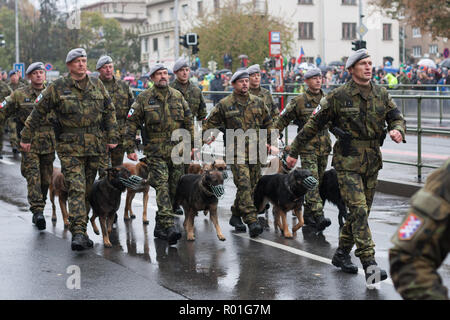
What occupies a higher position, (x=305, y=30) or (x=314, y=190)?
(x=305, y=30)

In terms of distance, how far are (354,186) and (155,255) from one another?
2436 mm

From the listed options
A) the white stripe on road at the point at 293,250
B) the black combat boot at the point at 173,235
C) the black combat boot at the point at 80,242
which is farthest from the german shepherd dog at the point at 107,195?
the white stripe on road at the point at 293,250

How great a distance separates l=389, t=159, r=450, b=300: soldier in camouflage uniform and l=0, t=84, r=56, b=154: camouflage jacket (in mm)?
7755

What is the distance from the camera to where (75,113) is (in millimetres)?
8266

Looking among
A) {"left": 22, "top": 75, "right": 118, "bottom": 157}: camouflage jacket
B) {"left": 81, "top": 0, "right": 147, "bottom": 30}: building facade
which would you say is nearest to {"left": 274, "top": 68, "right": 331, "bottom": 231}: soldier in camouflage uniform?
{"left": 22, "top": 75, "right": 118, "bottom": 157}: camouflage jacket

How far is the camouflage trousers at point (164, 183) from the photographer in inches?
338

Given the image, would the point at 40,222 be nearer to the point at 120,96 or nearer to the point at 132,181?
the point at 132,181

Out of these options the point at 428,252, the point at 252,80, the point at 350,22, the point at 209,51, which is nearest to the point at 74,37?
the point at 209,51

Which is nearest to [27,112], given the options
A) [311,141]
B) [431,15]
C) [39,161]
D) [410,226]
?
[39,161]

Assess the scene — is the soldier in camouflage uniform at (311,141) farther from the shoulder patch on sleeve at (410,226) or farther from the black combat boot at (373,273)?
the shoulder patch on sleeve at (410,226)

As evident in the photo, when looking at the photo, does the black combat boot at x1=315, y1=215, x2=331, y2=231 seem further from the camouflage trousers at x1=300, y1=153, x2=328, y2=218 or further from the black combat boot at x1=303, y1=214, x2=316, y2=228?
the black combat boot at x1=303, y1=214, x2=316, y2=228

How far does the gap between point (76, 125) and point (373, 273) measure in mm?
3752

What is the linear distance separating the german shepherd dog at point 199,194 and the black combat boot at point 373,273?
216cm

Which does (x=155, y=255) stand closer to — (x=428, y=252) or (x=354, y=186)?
(x=354, y=186)
